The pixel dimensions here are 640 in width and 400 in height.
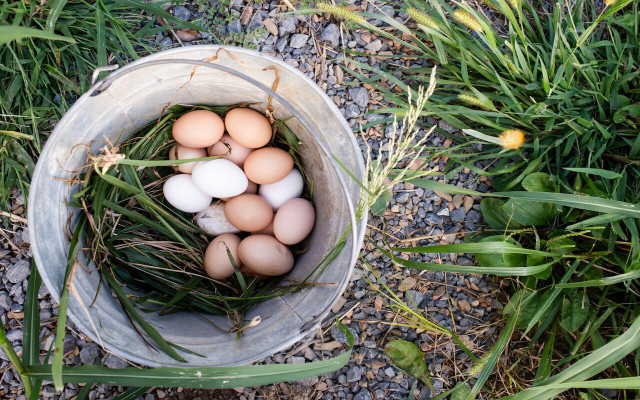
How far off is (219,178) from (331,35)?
1.85ft

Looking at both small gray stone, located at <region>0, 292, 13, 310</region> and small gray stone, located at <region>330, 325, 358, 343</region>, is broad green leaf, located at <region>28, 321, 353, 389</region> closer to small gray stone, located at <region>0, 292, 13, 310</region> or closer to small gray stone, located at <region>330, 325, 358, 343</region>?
small gray stone, located at <region>330, 325, 358, 343</region>

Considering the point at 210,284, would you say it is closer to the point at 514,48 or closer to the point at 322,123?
the point at 322,123

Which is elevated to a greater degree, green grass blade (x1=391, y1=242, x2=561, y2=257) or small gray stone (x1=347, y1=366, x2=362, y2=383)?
green grass blade (x1=391, y1=242, x2=561, y2=257)

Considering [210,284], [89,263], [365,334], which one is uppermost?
[89,263]

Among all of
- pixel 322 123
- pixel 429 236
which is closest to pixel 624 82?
pixel 429 236

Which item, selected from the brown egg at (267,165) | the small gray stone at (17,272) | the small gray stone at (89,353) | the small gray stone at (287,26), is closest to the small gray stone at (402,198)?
the brown egg at (267,165)

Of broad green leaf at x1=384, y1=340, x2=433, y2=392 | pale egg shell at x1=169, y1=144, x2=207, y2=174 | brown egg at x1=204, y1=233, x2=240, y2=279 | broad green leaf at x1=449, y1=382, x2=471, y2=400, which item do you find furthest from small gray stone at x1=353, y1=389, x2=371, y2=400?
pale egg shell at x1=169, y1=144, x2=207, y2=174

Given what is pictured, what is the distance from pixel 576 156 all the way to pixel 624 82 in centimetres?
23

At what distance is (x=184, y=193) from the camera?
1391 millimetres

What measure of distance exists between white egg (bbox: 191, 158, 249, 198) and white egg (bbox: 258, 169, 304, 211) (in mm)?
90

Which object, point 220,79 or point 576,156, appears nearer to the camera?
point 220,79

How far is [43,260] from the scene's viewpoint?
1.13m

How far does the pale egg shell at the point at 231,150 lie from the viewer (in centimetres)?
144

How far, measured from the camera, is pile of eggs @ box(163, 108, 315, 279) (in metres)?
1.35
